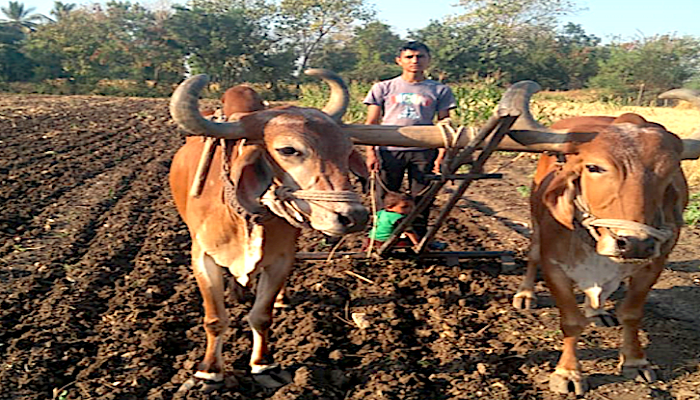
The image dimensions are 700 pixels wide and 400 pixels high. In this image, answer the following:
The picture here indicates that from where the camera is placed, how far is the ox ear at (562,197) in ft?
12.9

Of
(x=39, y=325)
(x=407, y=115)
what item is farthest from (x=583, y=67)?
(x=39, y=325)

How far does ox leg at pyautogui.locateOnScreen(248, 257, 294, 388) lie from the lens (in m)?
4.12

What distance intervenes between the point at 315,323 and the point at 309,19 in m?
46.6

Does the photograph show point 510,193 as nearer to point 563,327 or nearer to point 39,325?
point 563,327

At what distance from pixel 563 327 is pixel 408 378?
107 centimetres

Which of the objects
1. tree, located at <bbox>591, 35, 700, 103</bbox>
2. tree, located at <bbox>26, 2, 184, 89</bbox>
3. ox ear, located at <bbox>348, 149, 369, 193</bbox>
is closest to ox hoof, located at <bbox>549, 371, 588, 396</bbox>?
ox ear, located at <bbox>348, 149, 369, 193</bbox>

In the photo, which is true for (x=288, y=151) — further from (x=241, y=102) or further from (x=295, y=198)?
(x=241, y=102)

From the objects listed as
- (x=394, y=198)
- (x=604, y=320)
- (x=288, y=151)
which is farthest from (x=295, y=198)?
(x=604, y=320)

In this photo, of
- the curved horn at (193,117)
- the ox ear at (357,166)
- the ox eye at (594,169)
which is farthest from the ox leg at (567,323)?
the curved horn at (193,117)

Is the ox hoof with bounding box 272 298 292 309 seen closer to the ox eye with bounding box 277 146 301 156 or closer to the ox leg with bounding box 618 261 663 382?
the ox eye with bounding box 277 146 301 156

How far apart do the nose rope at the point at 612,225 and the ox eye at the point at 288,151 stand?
174cm

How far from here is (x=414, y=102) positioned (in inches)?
241

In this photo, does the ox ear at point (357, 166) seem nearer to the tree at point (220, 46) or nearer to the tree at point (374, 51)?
the tree at point (374, 51)

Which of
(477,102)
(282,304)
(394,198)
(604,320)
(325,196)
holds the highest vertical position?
(325,196)
